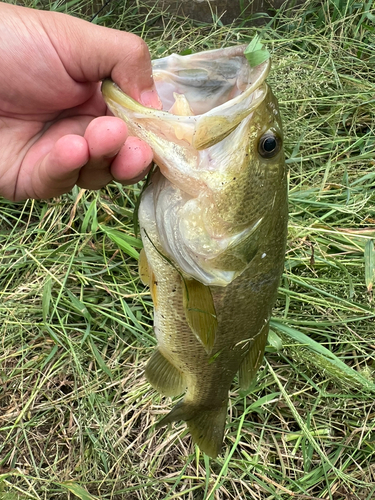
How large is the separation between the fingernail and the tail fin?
3.50ft

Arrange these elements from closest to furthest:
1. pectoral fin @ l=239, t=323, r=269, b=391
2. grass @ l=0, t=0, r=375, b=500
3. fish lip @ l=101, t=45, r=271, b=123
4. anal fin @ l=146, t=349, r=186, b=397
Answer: fish lip @ l=101, t=45, r=271, b=123 < pectoral fin @ l=239, t=323, r=269, b=391 < anal fin @ l=146, t=349, r=186, b=397 < grass @ l=0, t=0, r=375, b=500

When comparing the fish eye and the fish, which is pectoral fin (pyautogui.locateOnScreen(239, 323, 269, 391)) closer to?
the fish

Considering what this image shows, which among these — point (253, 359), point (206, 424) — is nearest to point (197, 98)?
point (253, 359)

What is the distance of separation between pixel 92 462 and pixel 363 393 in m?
1.42

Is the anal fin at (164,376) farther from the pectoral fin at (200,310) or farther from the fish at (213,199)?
the pectoral fin at (200,310)

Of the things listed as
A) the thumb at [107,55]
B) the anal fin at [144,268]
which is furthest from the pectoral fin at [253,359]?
the thumb at [107,55]

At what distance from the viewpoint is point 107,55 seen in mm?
1135

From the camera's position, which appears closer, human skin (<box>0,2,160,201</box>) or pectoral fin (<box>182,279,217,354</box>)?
human skin (<box>0,2,160,201</box>)

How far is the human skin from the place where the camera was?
3.60 feet

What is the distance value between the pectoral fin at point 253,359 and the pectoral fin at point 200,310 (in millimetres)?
211

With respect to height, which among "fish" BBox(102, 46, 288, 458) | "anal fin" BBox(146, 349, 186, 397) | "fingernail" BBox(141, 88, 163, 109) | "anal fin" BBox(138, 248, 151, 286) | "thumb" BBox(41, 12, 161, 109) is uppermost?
"thumb" BBox(41, 12, 161, 109)

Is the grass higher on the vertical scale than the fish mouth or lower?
lower

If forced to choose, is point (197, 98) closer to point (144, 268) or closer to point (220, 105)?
point (220, 105)

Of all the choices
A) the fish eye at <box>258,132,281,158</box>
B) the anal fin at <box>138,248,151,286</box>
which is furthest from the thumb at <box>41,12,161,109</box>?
the anal fin at <box>138,248,151,286</box>
